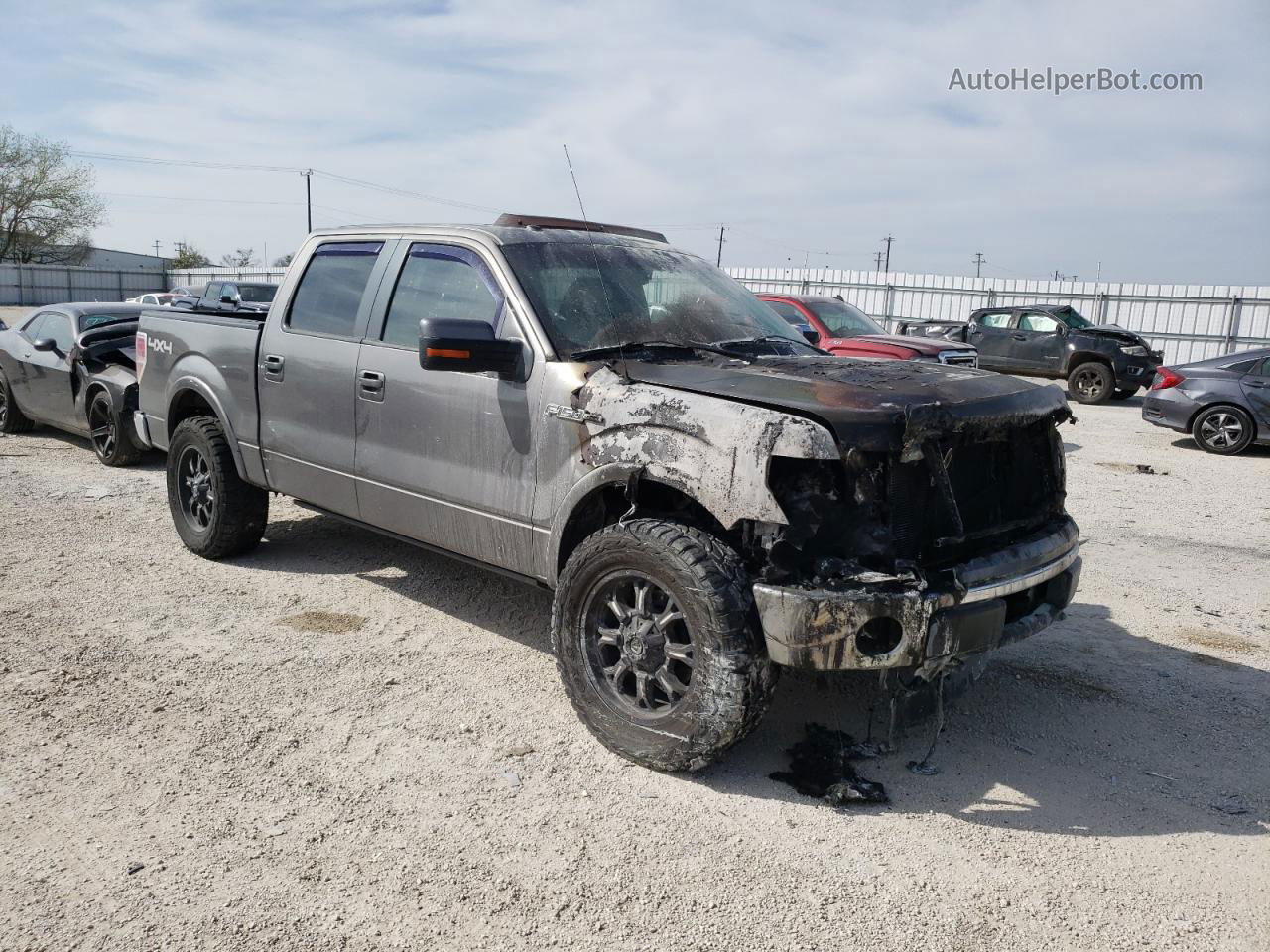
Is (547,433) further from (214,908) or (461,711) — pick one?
(214,908)

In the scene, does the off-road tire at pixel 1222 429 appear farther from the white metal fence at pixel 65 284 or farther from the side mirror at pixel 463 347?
the white metal fence at pixel 65 284

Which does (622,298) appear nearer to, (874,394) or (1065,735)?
(874,394)

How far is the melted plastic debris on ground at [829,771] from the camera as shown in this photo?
355 centimetres

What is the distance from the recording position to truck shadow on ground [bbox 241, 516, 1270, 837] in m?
A: 3.56

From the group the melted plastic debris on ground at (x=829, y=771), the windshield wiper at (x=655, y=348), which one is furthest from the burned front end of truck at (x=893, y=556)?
the windshield wiper at (x=655, y=348)

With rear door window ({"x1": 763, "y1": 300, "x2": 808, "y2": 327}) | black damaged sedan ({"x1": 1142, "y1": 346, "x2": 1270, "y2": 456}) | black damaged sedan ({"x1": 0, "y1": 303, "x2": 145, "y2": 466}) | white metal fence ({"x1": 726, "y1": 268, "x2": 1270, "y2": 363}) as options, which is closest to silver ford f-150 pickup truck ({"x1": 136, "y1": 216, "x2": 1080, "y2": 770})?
black damaged sedan ({"x1": 0, "y1": 303, "x2": 145, "y2": 466})

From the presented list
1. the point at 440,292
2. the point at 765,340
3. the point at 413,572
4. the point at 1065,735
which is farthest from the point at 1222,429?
the point at 440,292

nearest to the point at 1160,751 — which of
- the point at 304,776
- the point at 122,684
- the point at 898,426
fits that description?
the point at 898,426

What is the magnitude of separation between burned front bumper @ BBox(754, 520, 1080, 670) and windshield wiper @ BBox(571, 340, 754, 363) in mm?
1272

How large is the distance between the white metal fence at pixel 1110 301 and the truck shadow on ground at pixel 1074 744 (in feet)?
75.1

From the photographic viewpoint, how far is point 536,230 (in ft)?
15.3

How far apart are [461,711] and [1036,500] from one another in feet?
8.37

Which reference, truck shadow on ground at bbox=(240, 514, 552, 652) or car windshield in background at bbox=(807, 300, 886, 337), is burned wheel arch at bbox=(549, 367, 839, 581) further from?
car windshield in background at bbox=(807, 300, 886, 337)

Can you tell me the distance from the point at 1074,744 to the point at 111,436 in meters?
8.44
